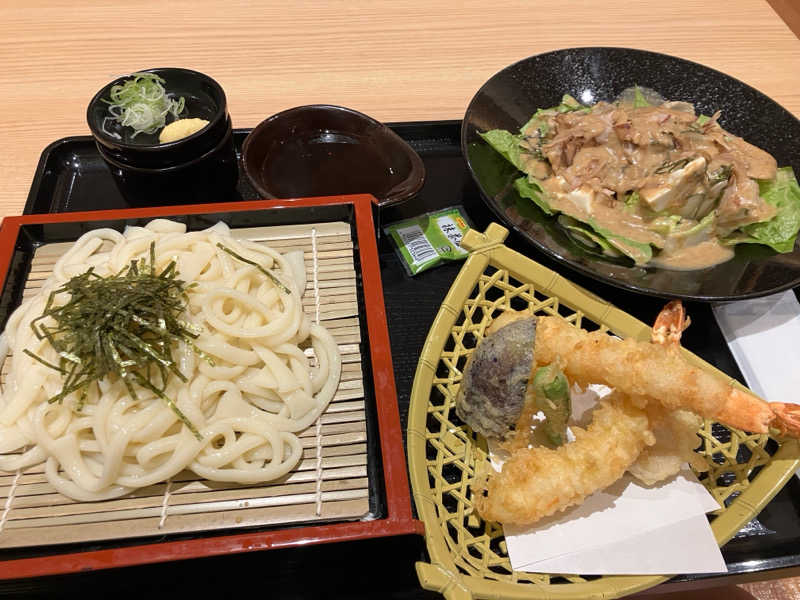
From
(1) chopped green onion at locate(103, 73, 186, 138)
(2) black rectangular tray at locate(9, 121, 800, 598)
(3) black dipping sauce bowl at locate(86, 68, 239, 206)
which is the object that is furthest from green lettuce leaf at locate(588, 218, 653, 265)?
(1) chopped green onion at locate(103, 73, 186, 138)

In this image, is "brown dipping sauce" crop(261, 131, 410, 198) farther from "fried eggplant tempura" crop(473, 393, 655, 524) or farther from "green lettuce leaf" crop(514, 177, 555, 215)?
"fried eggplant tempura" crop(473, 393, 655, 524)

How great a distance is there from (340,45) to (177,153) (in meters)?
1.37

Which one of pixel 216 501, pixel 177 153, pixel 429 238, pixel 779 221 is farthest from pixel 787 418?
pixel 177 153

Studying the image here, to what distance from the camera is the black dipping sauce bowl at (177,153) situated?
1.75m

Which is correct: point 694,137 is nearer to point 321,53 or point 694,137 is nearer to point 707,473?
point 707,473

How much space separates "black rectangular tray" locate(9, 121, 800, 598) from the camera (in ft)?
4.17

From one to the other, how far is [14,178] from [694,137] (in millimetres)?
2661

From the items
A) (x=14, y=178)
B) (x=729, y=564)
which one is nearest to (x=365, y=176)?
(x=14, y=178)

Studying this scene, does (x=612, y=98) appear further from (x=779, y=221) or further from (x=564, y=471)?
(x=564, y=471)

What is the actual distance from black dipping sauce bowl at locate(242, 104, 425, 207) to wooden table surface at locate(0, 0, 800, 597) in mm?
371

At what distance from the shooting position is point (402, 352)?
5.67 feet

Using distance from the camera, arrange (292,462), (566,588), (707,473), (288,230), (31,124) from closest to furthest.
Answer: (566,588) < (292,462) < (707,473) < (288,230) < (31,124)

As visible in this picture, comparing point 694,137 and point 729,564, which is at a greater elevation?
point 694,137

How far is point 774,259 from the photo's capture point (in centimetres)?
184
